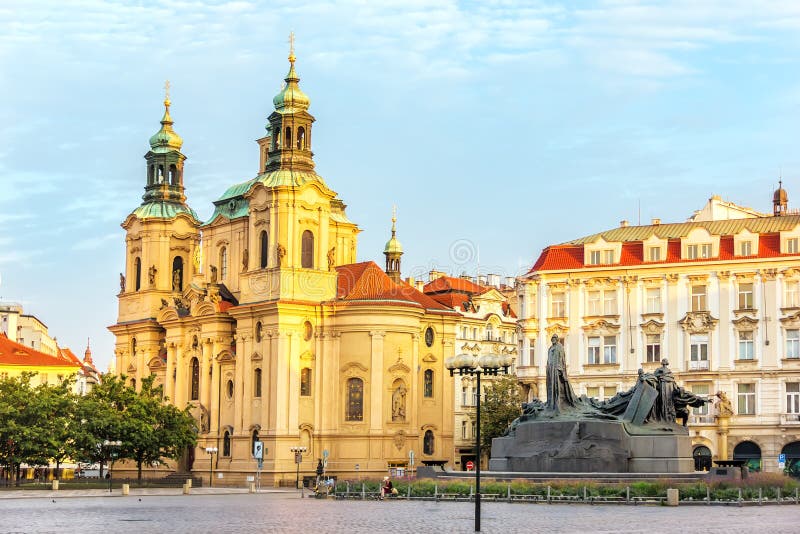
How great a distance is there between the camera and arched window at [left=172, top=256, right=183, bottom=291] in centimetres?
10194

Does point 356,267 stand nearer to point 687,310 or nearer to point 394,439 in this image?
point 394,439

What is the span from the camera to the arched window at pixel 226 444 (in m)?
89.9

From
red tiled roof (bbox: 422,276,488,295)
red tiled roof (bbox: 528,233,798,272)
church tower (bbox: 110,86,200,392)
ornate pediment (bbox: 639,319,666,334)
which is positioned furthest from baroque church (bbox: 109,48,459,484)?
ornate pediment (bbox: 639,319,666,334)

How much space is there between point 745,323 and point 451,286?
42.9m

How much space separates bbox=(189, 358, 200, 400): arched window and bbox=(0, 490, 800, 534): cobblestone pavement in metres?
49.3

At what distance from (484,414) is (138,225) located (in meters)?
33.7

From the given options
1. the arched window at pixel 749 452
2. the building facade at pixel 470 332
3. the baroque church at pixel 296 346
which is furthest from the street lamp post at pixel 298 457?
the arched window at pixel 749 452

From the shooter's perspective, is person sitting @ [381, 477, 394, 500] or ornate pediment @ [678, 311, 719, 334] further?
ornate pediment @ [678, 311, 719, 334]

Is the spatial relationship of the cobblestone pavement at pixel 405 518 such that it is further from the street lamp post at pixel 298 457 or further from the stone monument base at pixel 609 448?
the street lamp post at pixel 298 457

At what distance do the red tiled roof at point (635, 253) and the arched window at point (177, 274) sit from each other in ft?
111

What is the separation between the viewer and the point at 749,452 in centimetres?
7250

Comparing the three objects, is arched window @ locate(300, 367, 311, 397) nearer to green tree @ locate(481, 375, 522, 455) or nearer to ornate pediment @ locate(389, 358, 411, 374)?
ornate pediment @ locate(389, 358, 411, 374)

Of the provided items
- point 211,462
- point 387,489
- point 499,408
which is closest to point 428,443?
point 499,408

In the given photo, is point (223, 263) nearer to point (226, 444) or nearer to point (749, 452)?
point (226, 444)
